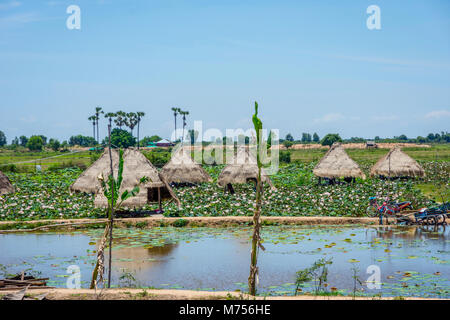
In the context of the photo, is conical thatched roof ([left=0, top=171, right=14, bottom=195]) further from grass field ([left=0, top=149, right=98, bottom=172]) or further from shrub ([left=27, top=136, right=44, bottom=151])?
shrub ([left=27, top=136, right=44, bottom=151])

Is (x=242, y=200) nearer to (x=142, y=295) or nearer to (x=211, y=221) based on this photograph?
(x=211, y=221)

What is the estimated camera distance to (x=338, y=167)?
2097 cm

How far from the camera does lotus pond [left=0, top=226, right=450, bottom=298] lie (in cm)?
786

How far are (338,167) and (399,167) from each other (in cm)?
294

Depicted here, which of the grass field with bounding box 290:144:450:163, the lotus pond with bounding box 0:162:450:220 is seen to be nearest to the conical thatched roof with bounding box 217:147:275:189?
the lotus pond with bounding box 0:162:450:220

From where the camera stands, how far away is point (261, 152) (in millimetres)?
6887

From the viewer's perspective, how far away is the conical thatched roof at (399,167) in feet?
71.2

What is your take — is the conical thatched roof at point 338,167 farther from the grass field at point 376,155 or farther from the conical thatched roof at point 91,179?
the grass field at point 376,155

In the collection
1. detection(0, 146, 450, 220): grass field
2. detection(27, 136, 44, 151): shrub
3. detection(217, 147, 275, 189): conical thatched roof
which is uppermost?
detection(27, 136, 44, 151): shrub

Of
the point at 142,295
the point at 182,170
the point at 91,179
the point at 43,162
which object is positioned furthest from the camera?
the point at 43,162

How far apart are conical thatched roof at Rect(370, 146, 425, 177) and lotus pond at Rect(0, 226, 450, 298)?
910 centimetres

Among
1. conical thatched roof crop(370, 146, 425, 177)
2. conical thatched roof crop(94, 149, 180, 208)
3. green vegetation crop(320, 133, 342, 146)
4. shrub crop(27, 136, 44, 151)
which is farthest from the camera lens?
shrub crop(27, 136, 44, 151)

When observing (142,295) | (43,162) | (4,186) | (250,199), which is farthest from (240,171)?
(43,162)

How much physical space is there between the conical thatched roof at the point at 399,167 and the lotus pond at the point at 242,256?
9.10 m
